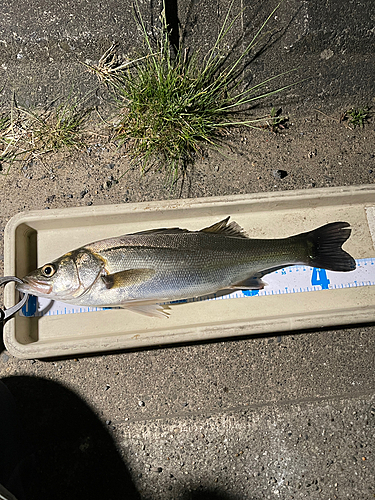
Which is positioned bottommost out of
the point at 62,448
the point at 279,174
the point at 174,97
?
the point at 62,448

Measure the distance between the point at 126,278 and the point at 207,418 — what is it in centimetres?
141

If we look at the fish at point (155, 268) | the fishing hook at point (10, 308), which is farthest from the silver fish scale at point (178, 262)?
the fishing hook at point (10, 308)

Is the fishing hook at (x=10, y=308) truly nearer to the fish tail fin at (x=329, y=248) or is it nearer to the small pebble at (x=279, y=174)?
the fish tail fin at (x=329, y=248)

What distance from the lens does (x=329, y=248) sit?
2.66 metres

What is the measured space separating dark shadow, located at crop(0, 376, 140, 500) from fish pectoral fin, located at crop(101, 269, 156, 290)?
1119mm

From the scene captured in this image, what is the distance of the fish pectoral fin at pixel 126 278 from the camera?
2.40 metres

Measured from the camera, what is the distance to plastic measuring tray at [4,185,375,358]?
99.0 inches

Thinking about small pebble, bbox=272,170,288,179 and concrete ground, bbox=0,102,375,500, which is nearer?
concrete ground, bbox=0,102,375,500

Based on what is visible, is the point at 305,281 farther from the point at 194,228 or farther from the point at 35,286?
the point at 35,286

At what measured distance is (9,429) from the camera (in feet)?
8.77

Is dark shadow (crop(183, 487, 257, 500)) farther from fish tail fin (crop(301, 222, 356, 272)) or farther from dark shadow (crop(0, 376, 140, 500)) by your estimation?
fish tail fin (crop(301, 222, 356, 272))

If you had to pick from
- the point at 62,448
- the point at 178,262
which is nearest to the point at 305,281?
the point at 178,262

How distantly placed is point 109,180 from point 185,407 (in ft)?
6.72

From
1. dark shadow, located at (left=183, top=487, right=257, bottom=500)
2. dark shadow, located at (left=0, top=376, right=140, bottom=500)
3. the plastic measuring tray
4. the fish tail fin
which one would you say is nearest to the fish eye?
the plastic measuring tray
